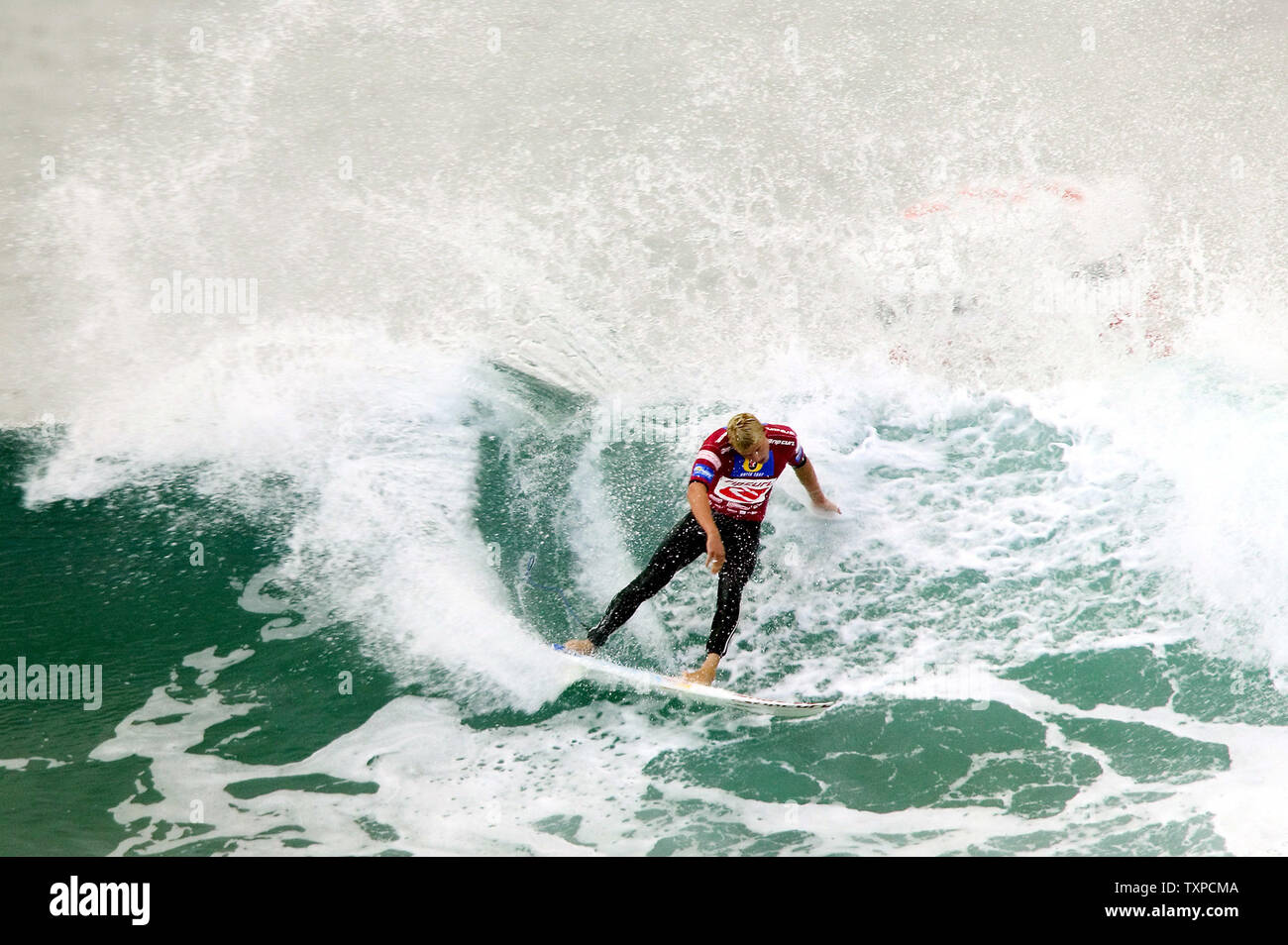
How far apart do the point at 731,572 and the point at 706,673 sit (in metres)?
0.50

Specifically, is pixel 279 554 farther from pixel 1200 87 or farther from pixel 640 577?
pixel 1200 87

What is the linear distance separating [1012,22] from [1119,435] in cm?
413

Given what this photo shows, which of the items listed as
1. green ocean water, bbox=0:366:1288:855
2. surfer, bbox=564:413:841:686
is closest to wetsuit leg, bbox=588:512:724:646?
surfer, bbox=564:413:841:686

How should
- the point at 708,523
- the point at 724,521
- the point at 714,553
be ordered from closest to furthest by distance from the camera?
the point at 714,553
the point at 708,523
the point at 724,521

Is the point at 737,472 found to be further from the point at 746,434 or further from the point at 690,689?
the point at 690,689

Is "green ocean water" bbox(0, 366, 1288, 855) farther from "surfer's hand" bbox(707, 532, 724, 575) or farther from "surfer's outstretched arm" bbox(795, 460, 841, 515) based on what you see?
"surfer's hand" bbox(707, 532, 724, 575)

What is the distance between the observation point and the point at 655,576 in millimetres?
5340

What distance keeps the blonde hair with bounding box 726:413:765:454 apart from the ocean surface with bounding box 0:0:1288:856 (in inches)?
46.5

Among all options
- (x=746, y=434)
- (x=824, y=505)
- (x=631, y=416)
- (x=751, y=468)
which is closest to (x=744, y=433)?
(x=746, y=434)

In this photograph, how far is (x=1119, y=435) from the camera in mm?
6637

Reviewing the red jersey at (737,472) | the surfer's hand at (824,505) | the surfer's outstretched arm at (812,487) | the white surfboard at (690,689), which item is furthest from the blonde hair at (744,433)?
the white surfboard at (690,689)

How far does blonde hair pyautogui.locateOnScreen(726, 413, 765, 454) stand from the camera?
4.99m

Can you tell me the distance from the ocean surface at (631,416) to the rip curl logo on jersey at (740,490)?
0.83 metres

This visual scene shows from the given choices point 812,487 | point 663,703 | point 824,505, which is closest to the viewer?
point 663,703
